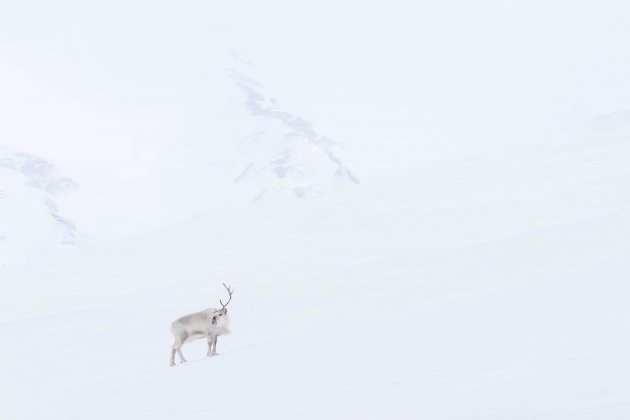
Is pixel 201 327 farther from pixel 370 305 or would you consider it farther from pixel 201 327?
pixel 370 305

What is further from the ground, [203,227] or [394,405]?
[203,227]

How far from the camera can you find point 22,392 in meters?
15.0

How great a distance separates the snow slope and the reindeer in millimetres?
612

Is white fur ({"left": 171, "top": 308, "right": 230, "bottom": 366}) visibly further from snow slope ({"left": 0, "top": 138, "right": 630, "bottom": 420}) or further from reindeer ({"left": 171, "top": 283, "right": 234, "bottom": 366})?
snow slope ({"left": 0, "top": 138, "right": 630, "bottom": 420})

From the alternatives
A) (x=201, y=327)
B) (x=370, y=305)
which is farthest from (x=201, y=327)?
(x=370, y=305)

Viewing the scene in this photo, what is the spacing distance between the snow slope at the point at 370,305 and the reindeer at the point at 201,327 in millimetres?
612

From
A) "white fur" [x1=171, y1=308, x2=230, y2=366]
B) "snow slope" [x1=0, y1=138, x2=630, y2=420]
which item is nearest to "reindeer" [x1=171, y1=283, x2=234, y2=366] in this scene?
"white fur" [x1=171, y1=308, x2=230, y2=366]

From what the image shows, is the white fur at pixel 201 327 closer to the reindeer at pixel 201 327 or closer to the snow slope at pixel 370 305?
the reindeer at pixel 201 327

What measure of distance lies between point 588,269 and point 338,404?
7998 millimetres

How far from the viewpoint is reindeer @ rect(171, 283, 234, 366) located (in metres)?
14.7

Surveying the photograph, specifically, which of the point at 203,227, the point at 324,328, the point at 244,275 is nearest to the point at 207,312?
the point at 324,328

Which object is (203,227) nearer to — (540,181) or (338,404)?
(540,181)

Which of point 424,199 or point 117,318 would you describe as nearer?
point 117,318

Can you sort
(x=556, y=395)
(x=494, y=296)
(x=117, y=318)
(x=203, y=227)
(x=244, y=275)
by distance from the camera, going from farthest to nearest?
1. (x=203, y=227)
2. (x=244, y=275)
3. (x=117, y=318)
4. (x=494, y=296)
5. (x=556, y=395)
